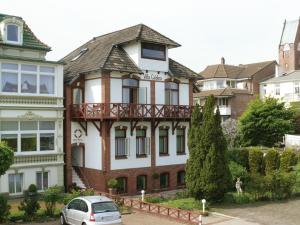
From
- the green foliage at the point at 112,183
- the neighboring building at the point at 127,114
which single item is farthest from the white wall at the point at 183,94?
the green foliage at the point at 112,183

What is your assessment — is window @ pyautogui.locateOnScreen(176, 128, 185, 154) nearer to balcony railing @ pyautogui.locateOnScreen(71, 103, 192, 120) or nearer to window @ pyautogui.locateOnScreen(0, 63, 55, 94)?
balcony railing @ pyautogui.locateOnScreen(71, 103, 192, 120)

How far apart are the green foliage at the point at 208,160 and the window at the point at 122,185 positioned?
596 centimetres

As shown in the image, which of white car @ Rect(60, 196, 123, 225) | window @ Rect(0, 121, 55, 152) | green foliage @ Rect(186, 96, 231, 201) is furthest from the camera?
window @ Rect(0, 121, 55, 152)

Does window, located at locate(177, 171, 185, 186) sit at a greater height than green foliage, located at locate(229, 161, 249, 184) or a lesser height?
lesser

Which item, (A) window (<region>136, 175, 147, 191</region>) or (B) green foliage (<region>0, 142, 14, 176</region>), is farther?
(A) window (<region>136, 175, 147, 191</region>)

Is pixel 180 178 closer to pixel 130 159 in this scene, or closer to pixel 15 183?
pixel 130 159

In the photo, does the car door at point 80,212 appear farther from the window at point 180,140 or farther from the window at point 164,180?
the window at point 180,140

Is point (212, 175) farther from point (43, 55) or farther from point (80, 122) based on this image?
point (43, 55)

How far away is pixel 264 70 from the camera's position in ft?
240

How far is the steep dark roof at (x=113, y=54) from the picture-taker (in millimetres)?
28984

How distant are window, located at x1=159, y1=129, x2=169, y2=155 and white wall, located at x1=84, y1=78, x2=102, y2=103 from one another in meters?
5.58

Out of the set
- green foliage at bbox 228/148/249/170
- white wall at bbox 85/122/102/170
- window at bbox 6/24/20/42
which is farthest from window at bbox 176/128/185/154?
window at bbox 6/24/20/42

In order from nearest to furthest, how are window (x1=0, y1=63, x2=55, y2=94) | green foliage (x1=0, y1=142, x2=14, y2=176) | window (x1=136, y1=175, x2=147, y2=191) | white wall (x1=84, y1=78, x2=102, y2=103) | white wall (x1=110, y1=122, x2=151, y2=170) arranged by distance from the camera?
green foliage (x1=0, y1=142, x2=14, y2=176), window (x1=0, y1=63, x2=55, y2=94), white wall (x1=84, y1=78, x2=102, y2=103), white wall (x1=110, y1=122, x2=151, y2=170), window (x1=136, y1=175, x2=147, y2=191)

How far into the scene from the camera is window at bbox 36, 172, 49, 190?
28.0 m
